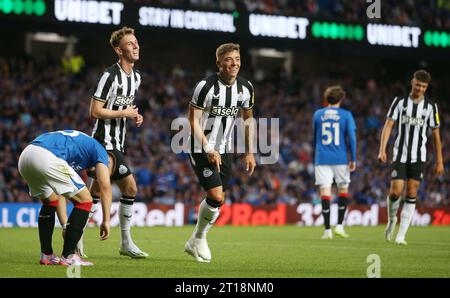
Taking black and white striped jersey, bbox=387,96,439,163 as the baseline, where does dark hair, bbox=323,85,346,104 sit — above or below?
above

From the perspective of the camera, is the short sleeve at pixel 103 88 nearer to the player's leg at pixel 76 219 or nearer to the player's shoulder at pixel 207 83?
Result: the player's shoulder at pixel 207 83

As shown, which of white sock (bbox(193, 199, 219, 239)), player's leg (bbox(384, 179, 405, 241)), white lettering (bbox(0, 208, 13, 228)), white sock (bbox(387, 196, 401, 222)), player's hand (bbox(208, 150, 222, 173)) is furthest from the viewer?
white lettering (bbox(0, 208, 13, 228))

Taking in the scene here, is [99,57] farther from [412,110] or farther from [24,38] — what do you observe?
[412,110]

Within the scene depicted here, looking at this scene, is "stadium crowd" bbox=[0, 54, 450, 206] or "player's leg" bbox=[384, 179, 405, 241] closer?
"player's leg" bbox=[384, 179, 405, 241]

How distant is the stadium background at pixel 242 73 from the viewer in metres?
20.8

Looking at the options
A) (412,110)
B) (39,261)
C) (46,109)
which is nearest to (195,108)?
(39,261)

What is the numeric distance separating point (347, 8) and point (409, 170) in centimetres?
1509

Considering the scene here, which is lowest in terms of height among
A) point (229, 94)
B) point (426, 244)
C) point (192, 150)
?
point (426, 244)

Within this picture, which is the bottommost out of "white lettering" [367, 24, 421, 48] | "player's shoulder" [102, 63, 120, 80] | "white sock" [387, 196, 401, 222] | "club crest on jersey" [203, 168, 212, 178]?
"white sock" [387, 196, 401, 222]

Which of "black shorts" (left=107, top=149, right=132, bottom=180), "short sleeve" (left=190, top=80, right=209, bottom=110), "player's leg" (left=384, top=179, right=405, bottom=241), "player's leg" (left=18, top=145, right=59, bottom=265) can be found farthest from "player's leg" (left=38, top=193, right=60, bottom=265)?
"player's leg" (left=384, top=179, right=405, bottom=241)

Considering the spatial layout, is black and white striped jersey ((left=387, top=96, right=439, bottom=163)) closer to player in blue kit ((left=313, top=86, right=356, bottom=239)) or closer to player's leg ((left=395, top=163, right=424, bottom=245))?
player's leg ((left=395, top=163, right=424, bottom=245))

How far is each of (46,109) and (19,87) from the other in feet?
3.33

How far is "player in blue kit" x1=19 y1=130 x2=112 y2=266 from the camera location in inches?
310

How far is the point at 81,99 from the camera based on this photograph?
2348 centimetres
